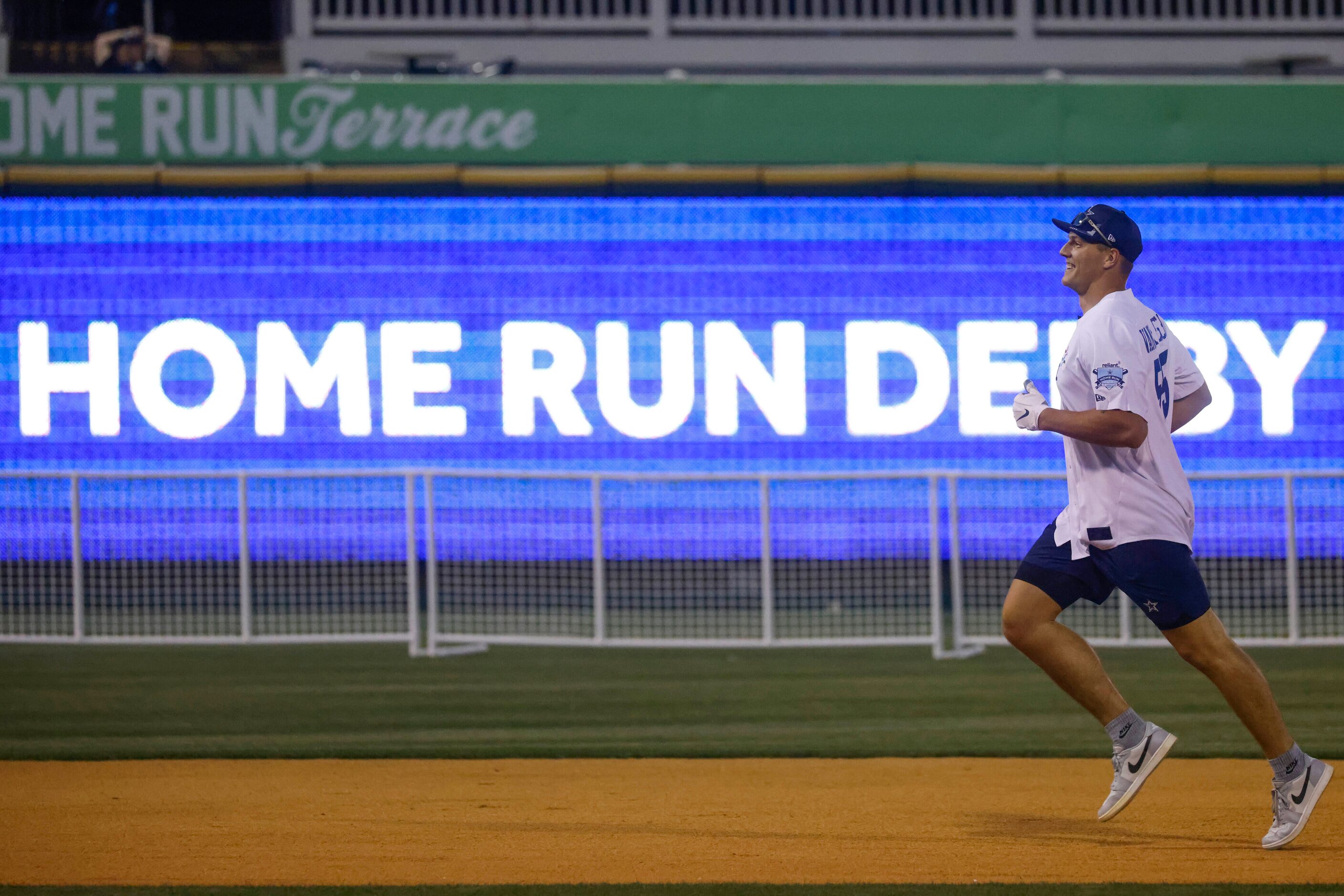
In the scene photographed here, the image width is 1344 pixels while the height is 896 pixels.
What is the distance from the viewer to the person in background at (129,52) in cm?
1441

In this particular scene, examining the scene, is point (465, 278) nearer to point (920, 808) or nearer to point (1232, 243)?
point (1232, 243)

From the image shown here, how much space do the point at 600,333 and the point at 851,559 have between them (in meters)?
2.75

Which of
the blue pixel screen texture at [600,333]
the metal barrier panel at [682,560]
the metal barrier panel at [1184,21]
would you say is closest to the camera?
the metal barrier panel at [682,560]

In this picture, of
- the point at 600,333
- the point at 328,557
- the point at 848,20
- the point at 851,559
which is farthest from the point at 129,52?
the point at 851,559

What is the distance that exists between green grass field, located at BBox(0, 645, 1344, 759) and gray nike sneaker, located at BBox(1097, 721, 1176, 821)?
2.03 meters

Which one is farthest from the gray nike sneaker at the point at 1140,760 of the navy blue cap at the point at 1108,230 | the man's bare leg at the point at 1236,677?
the navy blue cap at the point at 1108,230

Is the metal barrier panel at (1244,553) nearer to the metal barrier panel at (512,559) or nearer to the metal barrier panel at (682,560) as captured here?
the metal barrier panel at (682,560)

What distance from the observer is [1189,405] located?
5.25 meters

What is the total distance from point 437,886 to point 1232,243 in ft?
33.9

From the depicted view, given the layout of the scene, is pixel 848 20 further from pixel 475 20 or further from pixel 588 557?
pixel 588 557

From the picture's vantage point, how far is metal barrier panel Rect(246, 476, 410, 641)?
11078 mm

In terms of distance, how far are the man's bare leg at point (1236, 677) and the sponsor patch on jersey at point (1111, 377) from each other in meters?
0.74

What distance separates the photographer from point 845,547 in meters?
12.4

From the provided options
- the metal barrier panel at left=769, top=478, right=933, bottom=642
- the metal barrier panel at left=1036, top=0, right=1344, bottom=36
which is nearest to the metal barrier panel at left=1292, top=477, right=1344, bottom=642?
the metal barrier panel at left=769, top=478, right=933, bottom=642
